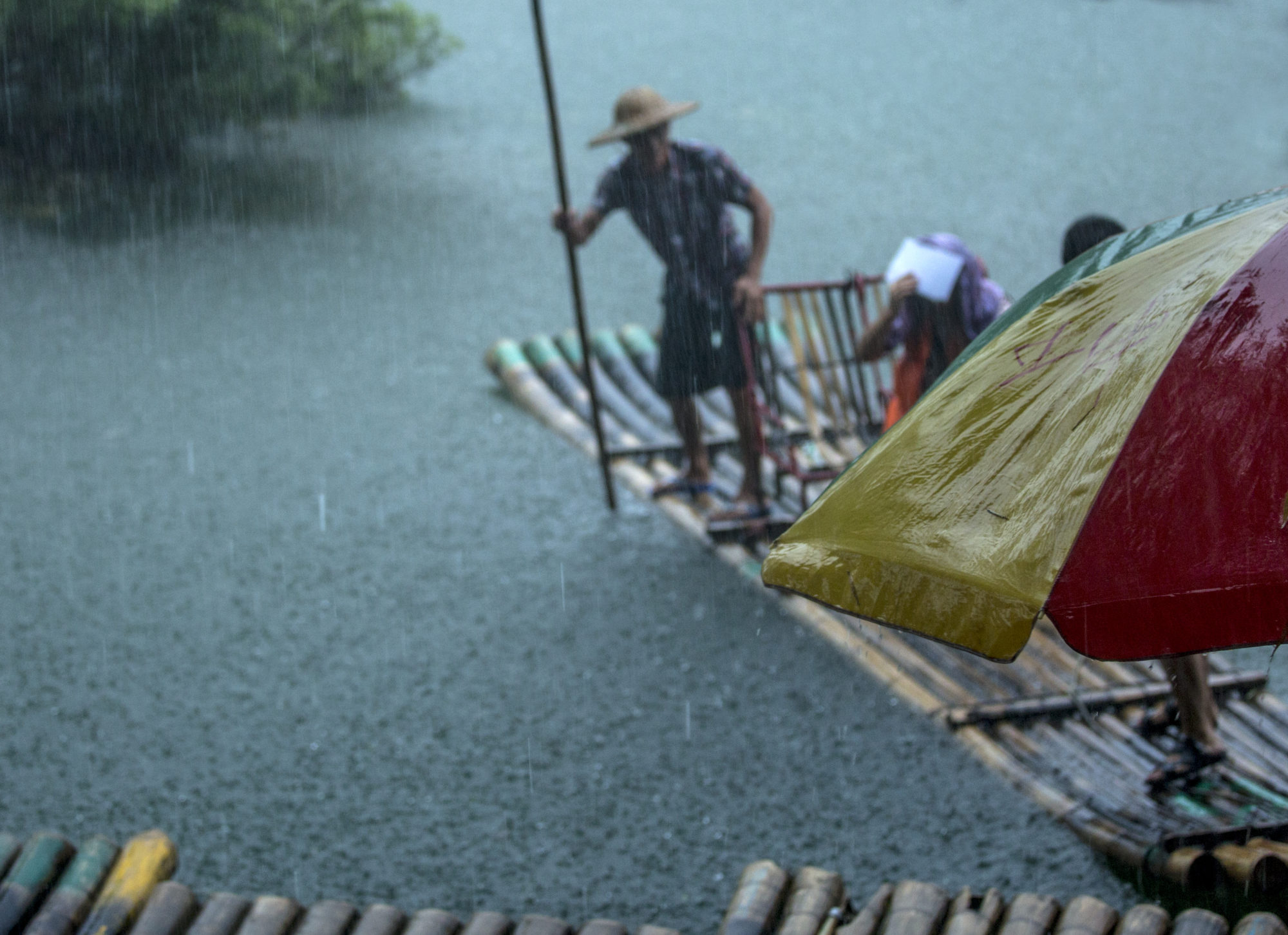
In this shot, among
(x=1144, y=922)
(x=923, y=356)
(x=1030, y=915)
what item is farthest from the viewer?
(x=923, y=356)

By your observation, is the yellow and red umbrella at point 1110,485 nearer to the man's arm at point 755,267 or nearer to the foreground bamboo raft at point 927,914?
the foreground bamboo raft at point 927,914

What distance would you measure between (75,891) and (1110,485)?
2.54 m

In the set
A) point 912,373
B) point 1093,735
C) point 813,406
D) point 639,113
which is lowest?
point 1093,735

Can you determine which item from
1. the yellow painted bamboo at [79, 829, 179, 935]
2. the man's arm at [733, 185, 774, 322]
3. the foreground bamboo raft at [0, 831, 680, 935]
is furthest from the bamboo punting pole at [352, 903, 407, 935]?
the man's arm at [733, 185, 774, 322]

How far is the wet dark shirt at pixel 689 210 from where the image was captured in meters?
5.22

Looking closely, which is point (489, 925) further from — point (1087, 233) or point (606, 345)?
point (606, 345)

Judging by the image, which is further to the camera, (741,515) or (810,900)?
(741,515)

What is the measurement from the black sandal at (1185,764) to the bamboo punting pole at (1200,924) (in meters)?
1.01

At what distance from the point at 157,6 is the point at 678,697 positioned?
7034 millimetres

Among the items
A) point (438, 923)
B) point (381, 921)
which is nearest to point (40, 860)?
point (381, 921)

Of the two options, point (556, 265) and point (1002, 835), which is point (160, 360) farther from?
point (1002, 835)

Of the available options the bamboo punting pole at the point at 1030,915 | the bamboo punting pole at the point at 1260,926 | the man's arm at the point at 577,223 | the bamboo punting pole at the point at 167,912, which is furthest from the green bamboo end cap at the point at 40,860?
the man's arm at the point at 577,223

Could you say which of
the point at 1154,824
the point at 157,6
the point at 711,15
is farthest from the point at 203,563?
the point at 711,15

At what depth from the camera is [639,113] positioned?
202 inches
